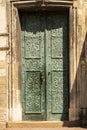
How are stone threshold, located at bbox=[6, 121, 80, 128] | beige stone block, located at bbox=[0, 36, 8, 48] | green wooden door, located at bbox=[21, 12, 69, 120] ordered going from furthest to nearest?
green wooden door, located at bbox=[21, 12, 69, 120]
beige stone block, located at bbox=[0, 36, 8, 48]
stone threshold, located at bbox=[6, 121, 80, 128]

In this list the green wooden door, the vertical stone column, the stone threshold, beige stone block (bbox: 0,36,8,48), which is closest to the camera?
the stone threshold

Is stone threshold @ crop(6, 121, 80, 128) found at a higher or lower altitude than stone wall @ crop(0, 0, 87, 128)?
lower

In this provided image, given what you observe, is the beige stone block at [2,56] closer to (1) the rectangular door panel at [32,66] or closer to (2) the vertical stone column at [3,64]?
(2) the vertical stone column at [3,64]

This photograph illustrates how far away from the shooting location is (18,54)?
10.4m

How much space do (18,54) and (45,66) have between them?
65 centimetres

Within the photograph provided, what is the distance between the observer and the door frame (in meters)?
10.2

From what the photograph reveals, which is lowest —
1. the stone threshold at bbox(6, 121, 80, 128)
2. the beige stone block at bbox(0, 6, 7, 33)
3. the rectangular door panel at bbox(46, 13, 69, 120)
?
the stone threshold at bbox(6, 121, 80, 128)

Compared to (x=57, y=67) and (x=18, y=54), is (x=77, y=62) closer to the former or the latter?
(x=57, y=67)

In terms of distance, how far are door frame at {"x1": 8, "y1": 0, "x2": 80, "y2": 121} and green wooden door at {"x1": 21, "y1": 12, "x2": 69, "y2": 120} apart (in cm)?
20

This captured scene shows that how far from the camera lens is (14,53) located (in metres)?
10.3

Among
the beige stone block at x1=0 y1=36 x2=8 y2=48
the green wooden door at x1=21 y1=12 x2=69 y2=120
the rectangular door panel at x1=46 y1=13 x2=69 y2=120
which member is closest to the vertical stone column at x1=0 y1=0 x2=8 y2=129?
the beige stone block at x1=0 y1=36 x2=8 y2=48

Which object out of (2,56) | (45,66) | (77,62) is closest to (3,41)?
(2,56)

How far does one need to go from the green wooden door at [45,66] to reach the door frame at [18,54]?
0.66ft

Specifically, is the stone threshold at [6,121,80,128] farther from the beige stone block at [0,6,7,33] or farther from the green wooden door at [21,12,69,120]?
the beige stone block at [0,6,7,33]
